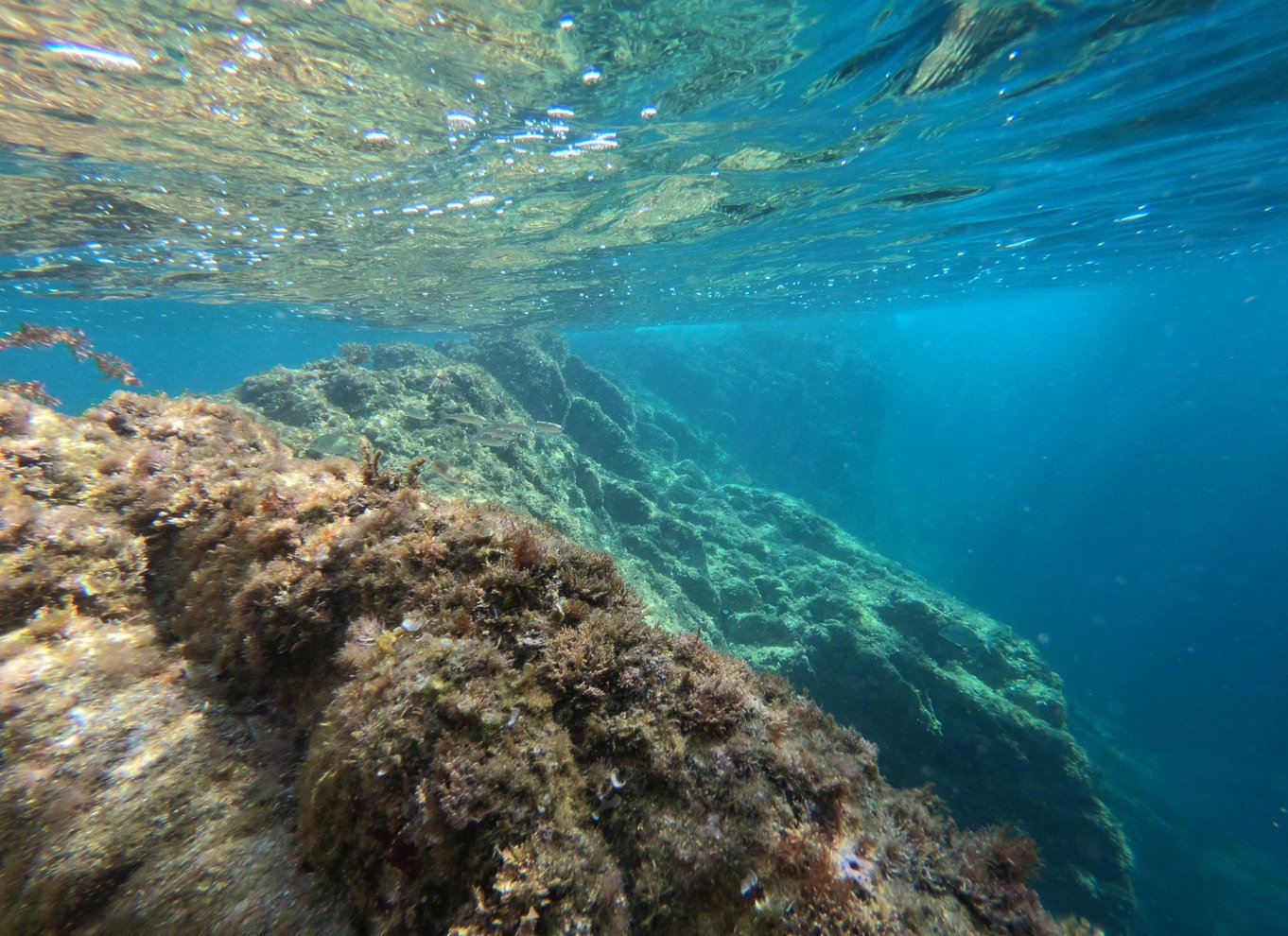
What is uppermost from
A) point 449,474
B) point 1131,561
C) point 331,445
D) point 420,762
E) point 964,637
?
point 331,445

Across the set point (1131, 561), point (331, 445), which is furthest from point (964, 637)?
point (1131, 561)

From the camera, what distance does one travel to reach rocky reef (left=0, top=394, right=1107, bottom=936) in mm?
1909

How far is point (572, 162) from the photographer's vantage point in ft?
37.9

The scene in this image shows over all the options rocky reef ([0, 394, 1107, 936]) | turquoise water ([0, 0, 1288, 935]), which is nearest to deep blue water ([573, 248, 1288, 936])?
turquoise water ([0, 0, 1288, 935])

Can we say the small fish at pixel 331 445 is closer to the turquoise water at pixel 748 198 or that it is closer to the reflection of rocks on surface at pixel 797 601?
the reflection of rocks on surface at pixel 797 601

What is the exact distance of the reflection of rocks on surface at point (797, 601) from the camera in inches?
425

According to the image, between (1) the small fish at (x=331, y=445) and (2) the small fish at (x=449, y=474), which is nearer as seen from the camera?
(1) the small fish at (x=331, y=445)

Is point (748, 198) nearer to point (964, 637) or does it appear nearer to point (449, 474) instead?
point (449, 474)

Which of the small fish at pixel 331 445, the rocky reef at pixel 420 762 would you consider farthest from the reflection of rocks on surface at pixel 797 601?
the rocky reef at pixel 420 762

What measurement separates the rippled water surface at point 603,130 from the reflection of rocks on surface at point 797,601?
5.07 metres

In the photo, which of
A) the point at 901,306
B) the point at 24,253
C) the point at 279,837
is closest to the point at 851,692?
the point at 279,837

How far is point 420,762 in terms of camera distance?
Result: 6.50 ft

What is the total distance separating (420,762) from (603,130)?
38.4ft

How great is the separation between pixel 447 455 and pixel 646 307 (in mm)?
25840
